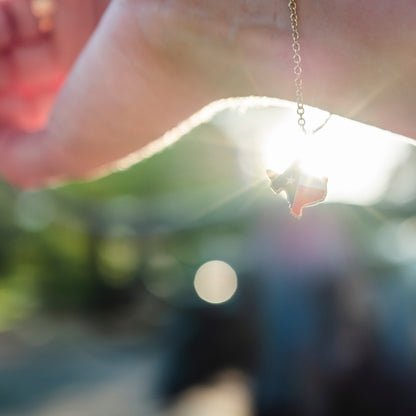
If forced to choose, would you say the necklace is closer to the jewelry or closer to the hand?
the hand

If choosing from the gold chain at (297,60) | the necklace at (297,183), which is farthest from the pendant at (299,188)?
the gold chain at (297,60)

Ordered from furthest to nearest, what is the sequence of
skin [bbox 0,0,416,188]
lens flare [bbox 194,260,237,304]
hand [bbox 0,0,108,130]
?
lens flare [bbox 194,260,237,304]
hand [bbox 0,0,108,130]
skin [bbox 0,0,416,188]

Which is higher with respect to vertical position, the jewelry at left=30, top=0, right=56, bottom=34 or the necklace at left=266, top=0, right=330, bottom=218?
the jewelry at left=30, top=0, right=56, bottom=34

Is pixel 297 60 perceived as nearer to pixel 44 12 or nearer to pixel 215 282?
pixel 44 12

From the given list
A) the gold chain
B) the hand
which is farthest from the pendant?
the hand

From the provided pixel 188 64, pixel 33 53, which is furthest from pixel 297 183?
pixel 33 53

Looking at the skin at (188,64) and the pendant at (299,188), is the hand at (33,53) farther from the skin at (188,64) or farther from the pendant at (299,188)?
the pendant at (299,188)

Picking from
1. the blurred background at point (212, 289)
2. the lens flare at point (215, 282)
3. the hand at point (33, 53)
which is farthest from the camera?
the lens flare at point (215, 282)
